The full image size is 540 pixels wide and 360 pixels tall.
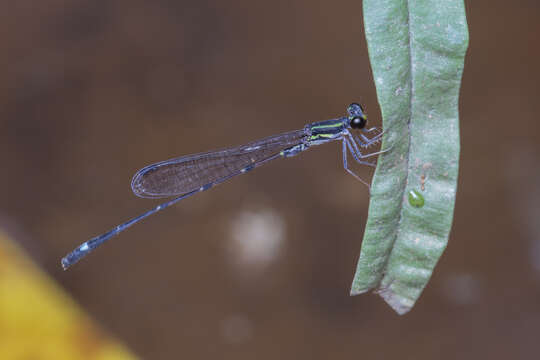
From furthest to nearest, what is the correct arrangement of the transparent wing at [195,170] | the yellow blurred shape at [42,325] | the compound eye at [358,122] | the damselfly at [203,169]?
1. the yellow blurred shape at [42,325]
2. the transparent wing at [195,170]
3. the damselfly at [203,169]
4. the compound eye at [358,122]

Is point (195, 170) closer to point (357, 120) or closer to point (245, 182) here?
point (357, 120)

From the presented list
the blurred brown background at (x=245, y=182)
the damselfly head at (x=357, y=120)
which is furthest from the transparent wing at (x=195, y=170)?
the blurred brown background at (x=245, y=182)

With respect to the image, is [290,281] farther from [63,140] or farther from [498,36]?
[498,36]

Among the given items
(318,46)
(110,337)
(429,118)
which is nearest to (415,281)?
(429,118)

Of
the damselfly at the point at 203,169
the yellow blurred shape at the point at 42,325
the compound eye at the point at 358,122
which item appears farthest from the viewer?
the yellow blurred shape at the point at 42,325

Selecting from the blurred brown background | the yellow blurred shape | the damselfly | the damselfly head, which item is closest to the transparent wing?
the damselfly

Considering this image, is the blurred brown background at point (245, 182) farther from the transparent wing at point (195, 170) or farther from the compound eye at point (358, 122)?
the compound eye at point (358, 122)
